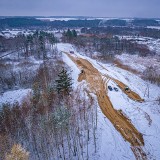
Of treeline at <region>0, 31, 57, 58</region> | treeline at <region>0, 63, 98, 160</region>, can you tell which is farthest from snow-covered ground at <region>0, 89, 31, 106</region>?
treeline at <region>0, 31, 57, 58</region>

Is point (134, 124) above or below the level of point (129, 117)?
below

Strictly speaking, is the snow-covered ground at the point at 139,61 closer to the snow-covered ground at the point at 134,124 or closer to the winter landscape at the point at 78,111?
the winter landscape at the point at 78,111

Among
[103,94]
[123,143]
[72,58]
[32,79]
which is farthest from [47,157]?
[72,58]

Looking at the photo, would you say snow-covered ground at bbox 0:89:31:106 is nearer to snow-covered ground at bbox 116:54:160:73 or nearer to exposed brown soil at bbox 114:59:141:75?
exposed brown soil at bbox 114:59:141:75

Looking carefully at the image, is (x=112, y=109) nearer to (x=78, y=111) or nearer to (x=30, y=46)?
(x=78, y=111)

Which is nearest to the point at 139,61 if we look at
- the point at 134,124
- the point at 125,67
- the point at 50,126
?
the point at 125,67

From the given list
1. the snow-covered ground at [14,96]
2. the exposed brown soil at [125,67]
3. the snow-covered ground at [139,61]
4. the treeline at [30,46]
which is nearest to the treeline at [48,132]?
the snow-covered ground at [14,96]

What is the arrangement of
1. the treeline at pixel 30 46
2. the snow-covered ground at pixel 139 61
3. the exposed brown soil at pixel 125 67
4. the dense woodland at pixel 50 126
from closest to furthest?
the dense woodland at pixel 50 126 → the exposed brown soil at pixel 125 67 → the snow-covered ground at pixel 139 61 → the treeline at pixel 30 46

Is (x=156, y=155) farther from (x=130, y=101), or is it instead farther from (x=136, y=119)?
(x=130, y=101)
